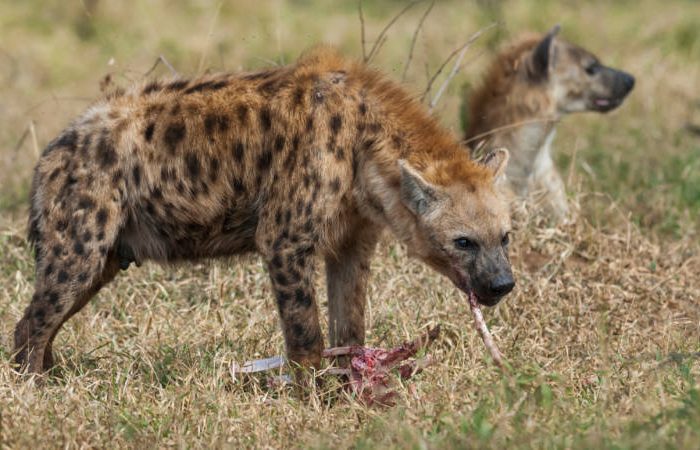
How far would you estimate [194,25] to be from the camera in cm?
1195

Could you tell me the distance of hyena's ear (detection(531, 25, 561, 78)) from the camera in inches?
320

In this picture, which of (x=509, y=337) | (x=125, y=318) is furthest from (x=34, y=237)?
(x=509, y=337)

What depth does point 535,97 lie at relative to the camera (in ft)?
26.8

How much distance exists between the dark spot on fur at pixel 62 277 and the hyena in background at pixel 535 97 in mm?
3262

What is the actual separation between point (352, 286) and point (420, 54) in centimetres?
614

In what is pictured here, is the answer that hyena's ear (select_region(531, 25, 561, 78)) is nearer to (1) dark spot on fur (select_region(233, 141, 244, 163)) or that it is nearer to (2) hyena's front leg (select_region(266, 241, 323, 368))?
(1) dark spot on fur (select_region(233, 141, 244, 163))

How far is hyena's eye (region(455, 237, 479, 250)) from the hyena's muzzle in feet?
13.6

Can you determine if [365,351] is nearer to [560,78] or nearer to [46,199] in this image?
[46,199]

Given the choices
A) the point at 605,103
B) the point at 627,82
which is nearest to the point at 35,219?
the point at 605,103

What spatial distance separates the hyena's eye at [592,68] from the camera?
8.53m

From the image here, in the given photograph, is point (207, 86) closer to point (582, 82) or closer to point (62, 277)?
point (62, 277)

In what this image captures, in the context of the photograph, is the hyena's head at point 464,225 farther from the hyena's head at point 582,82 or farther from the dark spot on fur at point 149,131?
the hyena's head at point 582,82

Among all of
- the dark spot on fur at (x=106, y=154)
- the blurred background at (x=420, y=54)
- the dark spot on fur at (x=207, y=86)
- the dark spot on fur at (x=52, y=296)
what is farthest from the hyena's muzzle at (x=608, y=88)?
the dark spot on fur at (x=52, y=296)

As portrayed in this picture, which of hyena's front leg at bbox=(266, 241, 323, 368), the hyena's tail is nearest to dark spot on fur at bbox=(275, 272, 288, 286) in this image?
hyena's front leg at bbox=(266, 241, 323, 368)
